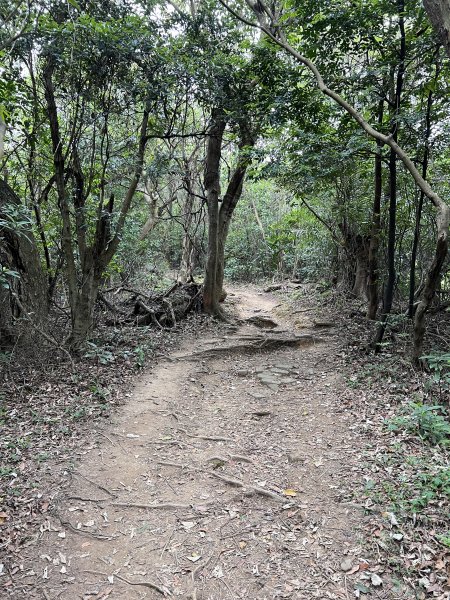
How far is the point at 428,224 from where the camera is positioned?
862cm

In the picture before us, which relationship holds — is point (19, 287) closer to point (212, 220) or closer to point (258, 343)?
point (258, 343)

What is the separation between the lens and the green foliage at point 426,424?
4387 millimetres

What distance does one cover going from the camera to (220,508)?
3982 millimetres

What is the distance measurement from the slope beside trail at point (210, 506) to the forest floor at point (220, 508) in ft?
0.04

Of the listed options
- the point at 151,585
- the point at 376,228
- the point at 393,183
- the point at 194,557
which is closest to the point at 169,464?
the point at 194,557

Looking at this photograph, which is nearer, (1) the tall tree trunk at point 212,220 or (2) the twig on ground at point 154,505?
(2) the twig on ground at point 154,505

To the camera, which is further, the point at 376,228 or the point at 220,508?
the point at 376,228

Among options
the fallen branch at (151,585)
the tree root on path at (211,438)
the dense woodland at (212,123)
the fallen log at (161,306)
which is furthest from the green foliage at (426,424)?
the fallen log at (161,306)

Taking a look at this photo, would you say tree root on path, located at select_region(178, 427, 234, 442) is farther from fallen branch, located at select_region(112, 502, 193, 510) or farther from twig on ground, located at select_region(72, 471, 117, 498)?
twig on ground, located at select_region(72, 471, 117, 498)

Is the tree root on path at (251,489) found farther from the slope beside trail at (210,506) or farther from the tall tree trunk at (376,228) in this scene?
the tall tree trunk at (376,228)

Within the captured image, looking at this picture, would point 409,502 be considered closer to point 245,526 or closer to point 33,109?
point 245,526

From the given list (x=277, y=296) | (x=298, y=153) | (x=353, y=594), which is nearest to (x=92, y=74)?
(x=298, y=153)

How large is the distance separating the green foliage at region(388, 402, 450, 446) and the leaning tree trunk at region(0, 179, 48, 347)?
5.73 metres

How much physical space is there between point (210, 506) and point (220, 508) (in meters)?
0.11
